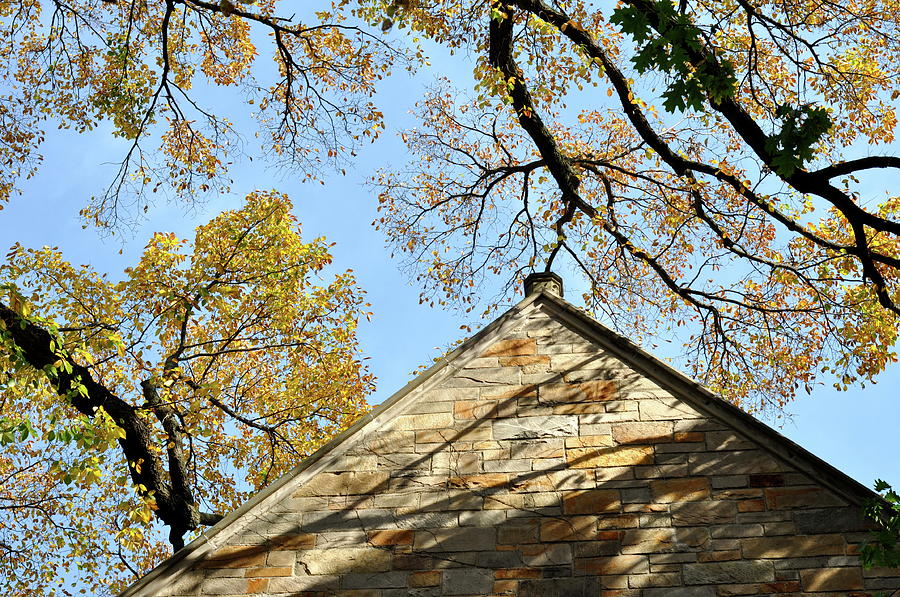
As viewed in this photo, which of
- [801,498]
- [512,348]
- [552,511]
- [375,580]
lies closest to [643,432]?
[552,511]

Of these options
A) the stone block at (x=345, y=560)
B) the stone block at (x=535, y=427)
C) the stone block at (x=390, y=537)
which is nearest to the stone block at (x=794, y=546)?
the stone block at (x=535, y=427)

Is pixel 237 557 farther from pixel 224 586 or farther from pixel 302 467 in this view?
pixel 302 467

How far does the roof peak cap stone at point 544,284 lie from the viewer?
307 inches

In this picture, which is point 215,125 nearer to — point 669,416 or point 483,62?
point 483,62

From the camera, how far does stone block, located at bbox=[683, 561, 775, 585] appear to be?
5.98m

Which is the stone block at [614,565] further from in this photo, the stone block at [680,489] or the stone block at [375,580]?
the stone block at [375,580]

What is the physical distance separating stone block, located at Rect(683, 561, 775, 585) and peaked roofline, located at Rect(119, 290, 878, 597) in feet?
2.65

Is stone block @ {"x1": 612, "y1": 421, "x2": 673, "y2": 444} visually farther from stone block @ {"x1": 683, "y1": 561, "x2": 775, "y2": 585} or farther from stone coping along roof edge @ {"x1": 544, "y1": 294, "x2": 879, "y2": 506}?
stone block @ {"x1": 683, "y1": 561, "x2": 775, "y2": 585}

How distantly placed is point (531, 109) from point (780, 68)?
4.46 m

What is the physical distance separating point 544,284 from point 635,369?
3.89 ft

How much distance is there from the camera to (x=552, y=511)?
255 inches

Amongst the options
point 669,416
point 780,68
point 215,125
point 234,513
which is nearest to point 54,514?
point 215,125

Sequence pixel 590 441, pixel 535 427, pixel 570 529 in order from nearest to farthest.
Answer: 1. pixel 570 529
2. pixel 590 441
3. pixel 535 427

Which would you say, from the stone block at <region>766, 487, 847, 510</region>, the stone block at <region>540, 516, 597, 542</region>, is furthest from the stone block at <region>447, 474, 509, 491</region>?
the stone block at <region>766, 487, 847, 510</region>
